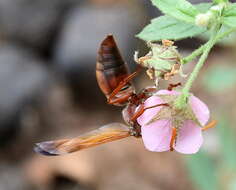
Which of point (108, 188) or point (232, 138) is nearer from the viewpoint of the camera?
point (232, 138)

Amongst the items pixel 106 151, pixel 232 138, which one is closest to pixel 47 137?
pixel 106 151

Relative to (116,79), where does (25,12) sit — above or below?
below

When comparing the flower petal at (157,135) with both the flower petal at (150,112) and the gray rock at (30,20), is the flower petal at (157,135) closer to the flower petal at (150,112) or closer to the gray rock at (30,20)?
the flower petal at (150,112)

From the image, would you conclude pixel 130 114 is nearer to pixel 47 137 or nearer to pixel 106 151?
pixel 106 151

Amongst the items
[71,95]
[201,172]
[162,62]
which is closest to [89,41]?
[71,95]

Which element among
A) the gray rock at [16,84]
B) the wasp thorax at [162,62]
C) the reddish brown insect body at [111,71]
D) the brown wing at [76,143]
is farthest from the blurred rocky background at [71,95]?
the wasp thorax at [162,62]

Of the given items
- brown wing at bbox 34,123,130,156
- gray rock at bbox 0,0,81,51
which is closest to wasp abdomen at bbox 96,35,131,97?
brown wing at bbox 34,123,130,156

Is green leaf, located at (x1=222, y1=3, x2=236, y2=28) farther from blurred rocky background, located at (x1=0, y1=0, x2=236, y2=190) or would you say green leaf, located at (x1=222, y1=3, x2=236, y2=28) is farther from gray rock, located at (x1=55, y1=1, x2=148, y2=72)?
gray rock, located at (x1=55, y1=1, x2=148, y2=72)
